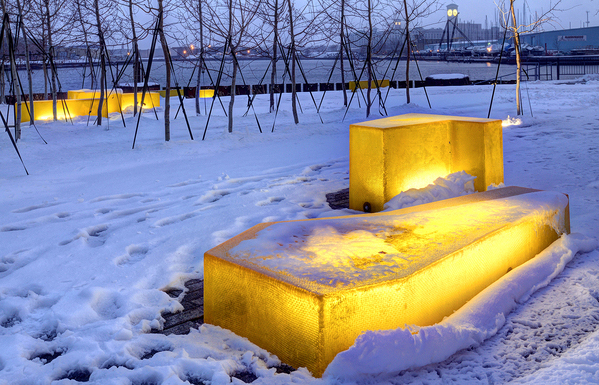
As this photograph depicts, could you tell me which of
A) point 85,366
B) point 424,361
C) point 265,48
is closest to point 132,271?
point 85,366

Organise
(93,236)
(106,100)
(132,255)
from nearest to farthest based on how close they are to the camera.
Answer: (132,255)
(93,236)
(106,100)

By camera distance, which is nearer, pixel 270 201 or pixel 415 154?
pixel 415 154

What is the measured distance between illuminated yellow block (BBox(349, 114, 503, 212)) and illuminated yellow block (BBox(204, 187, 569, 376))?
1.31 m

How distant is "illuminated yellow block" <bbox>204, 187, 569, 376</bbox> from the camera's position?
7.80ft

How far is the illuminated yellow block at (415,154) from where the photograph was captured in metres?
4.98

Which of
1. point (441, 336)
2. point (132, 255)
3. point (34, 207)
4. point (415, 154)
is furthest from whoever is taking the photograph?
point (34, 207)

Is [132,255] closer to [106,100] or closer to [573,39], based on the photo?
[106,100]

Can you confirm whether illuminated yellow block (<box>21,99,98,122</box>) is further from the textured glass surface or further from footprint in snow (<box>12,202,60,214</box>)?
the textured glass surface

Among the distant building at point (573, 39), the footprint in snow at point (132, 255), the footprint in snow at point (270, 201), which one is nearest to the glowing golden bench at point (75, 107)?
the footprint in snow at point (270, 201)

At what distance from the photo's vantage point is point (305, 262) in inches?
107

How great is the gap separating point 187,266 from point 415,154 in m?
2.63

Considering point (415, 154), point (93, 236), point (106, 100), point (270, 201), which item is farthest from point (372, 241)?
point (106, 100)

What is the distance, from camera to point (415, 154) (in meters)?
5.16

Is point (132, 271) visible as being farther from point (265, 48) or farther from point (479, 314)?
point (265, 48)
